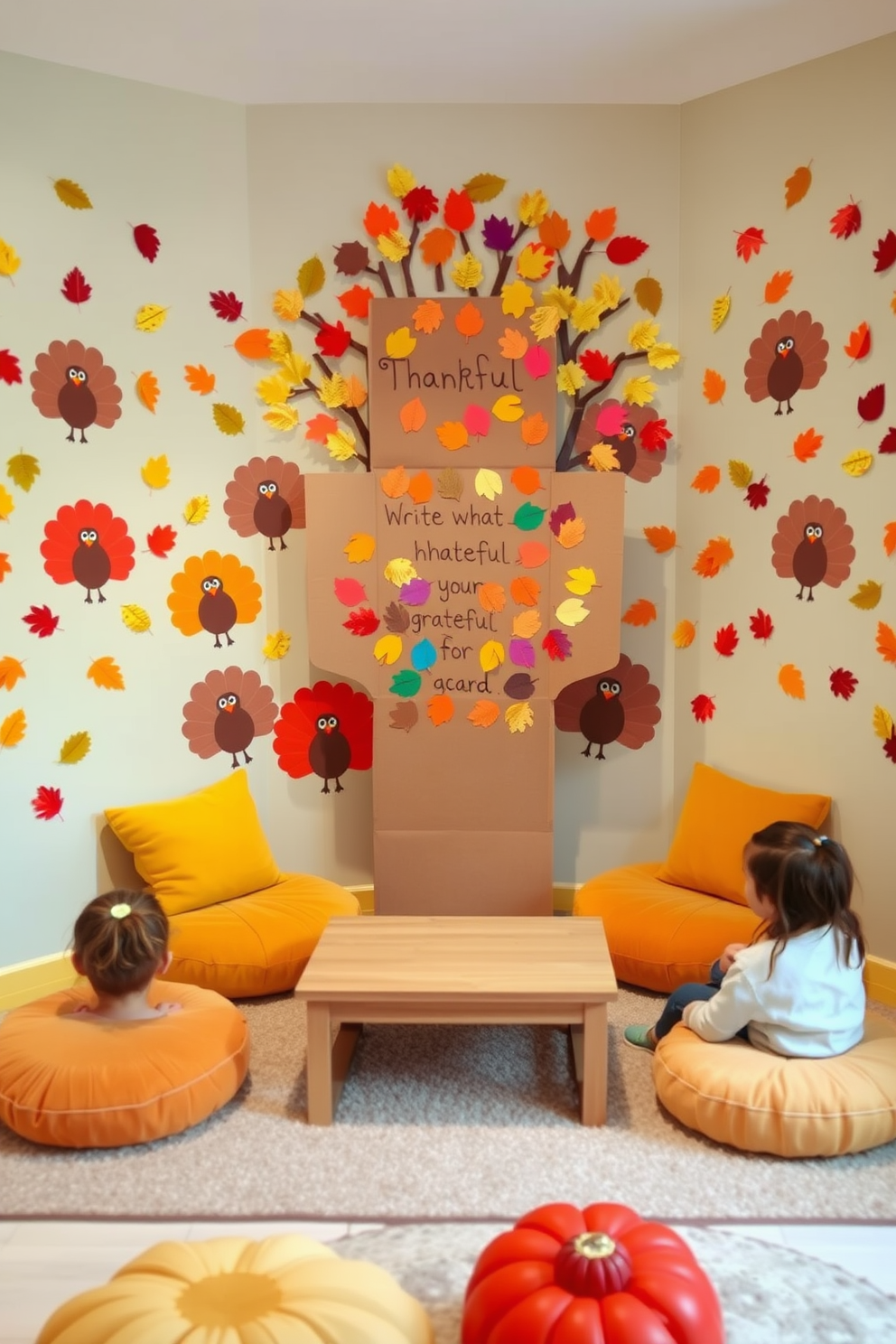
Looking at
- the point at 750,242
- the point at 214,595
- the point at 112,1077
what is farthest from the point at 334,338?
the point at 112,1077

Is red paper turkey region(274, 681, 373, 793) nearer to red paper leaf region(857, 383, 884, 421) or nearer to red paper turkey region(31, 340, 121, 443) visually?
red paper turkey region(31, 340, 121, 443)

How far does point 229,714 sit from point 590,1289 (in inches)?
96.0

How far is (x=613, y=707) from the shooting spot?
385cm

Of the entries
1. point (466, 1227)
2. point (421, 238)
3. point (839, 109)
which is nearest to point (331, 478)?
point (421, 238)

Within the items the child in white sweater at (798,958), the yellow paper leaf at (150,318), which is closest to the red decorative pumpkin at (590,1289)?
the child in white sweater at (798,958)

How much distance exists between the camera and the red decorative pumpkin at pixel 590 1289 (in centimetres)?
158

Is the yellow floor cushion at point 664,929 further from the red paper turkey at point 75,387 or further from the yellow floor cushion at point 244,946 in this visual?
the red paper turkey at point 75,387

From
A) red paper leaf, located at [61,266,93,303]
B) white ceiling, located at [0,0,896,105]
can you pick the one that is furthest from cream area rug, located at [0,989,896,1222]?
white ceiling, located at [0,0,896,105]

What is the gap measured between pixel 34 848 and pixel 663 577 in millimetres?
2195

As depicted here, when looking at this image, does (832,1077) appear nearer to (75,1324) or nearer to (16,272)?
(75,1324)

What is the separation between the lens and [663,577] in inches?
149

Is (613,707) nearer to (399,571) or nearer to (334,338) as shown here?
(399,571)

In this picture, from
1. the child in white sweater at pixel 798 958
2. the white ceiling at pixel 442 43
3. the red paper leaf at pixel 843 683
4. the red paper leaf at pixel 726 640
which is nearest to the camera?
the child in white sweater at pixel 798 958

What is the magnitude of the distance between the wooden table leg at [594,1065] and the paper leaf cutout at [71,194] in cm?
268
